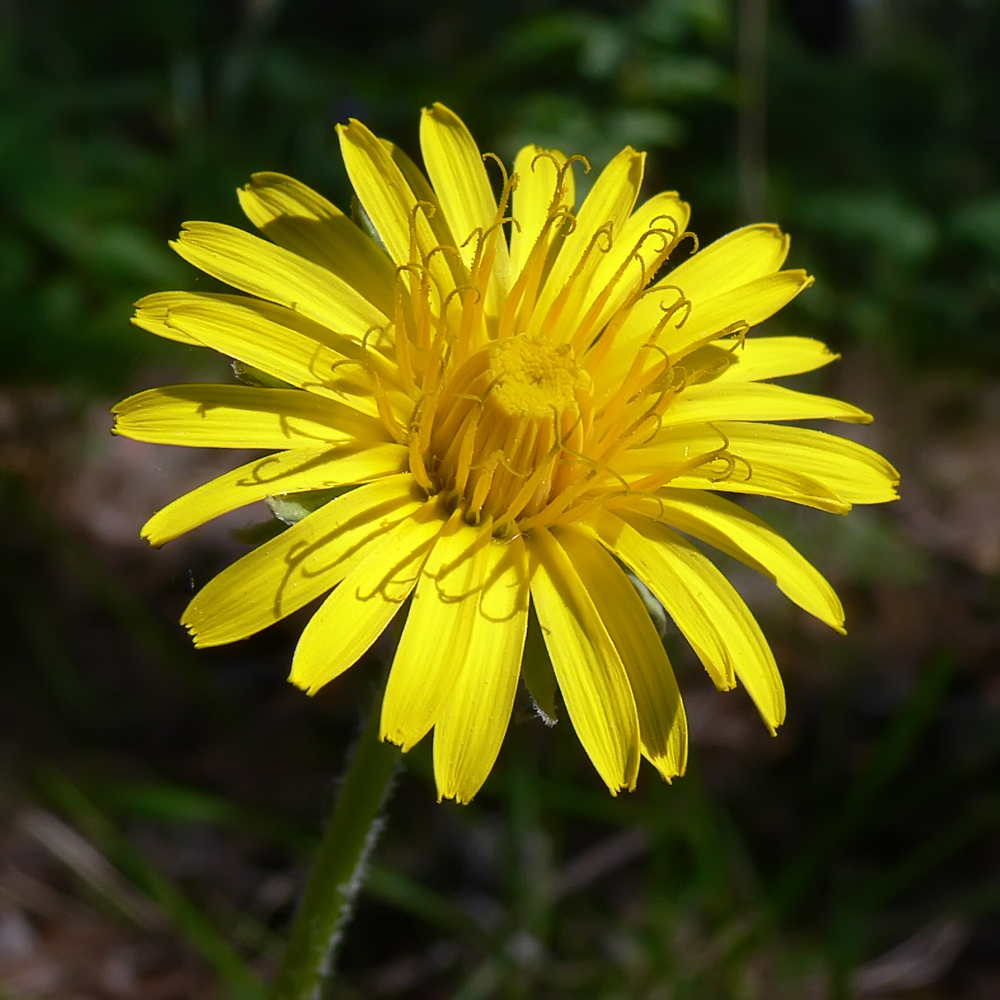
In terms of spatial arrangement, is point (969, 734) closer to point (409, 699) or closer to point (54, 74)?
point (409, 699)

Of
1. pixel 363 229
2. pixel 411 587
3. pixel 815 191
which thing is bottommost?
pixel 411 587

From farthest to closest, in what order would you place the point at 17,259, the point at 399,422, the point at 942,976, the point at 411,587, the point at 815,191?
the point at 815,191 < the point at 17,259 < the point at 942,976 < the point at 399,422 < the point at 411,587

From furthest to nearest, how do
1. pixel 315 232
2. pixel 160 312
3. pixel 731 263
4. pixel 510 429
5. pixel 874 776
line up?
pixel 874 776 < pixel 731 263 < pixel 315 232 < pixel 510 429 < pixel 160 312

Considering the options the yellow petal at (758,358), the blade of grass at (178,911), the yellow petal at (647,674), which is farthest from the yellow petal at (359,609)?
the blade of grass at (178,911)

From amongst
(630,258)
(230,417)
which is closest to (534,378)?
(630,258)

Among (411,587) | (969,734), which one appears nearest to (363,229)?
(411,587)

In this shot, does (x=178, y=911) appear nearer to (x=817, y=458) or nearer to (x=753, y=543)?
(x=753, y=543)
